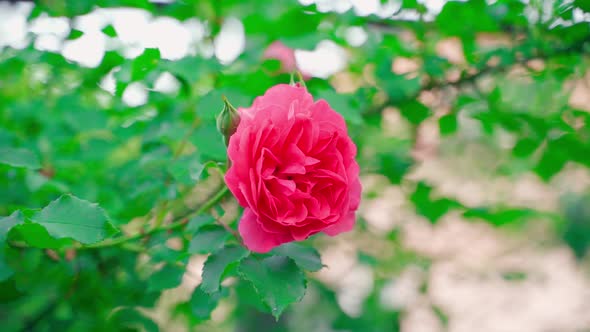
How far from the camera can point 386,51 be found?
1000mm

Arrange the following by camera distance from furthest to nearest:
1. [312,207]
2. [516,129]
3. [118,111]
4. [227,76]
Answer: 1. [118,111]
2. [516,129]
3. [227,76]
4. [312,207]

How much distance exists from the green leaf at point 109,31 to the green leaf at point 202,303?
0.43 m

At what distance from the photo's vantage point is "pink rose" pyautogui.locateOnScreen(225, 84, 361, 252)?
44 cm

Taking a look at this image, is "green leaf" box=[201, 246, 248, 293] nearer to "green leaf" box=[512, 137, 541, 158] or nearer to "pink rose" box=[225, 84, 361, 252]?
"pink rose" box=[225, 84, 361, 252]

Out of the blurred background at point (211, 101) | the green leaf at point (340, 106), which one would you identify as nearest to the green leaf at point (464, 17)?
the blurred background at point (211, 101)

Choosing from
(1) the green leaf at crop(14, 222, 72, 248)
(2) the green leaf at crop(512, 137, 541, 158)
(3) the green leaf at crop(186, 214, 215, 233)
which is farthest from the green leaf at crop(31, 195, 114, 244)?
(2) the green leaf at crop(512, 137, 541, 158)

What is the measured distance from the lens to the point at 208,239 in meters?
0.52

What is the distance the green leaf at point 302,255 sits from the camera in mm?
497

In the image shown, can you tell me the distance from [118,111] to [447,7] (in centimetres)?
70

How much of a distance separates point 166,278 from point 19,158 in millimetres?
246

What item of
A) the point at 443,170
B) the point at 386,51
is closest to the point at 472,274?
the point at 386,51

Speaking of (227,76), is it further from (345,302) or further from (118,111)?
(345,302)

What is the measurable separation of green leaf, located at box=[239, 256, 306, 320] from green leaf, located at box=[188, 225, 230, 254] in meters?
0.04

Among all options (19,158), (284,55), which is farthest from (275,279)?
(284,55)
